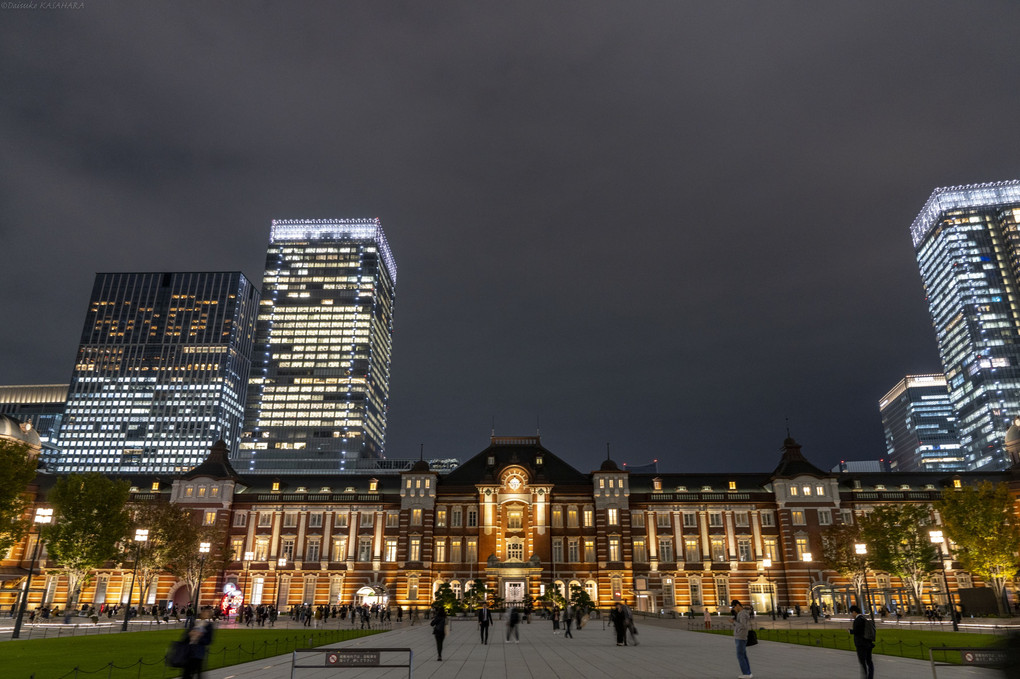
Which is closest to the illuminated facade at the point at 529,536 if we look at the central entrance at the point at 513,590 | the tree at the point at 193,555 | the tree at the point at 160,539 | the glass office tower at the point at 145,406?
the central entrance at the point at 513,590

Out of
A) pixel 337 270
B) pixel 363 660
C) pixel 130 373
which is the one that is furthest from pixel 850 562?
pixel 130 373

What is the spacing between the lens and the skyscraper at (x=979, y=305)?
169750mm

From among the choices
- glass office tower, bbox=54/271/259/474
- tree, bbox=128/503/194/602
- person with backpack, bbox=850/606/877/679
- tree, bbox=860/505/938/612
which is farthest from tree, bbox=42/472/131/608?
glass office tower, bbox=54/271/259/474

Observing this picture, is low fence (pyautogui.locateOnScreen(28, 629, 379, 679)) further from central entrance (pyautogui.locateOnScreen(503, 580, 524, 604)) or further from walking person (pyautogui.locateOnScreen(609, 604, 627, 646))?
central entrance (pyautogui.locateOnScreen(503, 580, 524, 604))

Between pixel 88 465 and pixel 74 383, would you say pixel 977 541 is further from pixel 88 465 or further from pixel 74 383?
pixel 74 383

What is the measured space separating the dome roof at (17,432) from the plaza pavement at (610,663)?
6275cm

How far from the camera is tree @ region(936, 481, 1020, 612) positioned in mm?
61031

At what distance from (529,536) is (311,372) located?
128 m

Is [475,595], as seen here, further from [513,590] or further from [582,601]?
[582,601]

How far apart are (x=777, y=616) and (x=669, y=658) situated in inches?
1979

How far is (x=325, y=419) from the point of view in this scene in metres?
184

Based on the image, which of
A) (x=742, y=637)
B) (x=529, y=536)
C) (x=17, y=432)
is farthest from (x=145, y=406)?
(x=742, y=637)

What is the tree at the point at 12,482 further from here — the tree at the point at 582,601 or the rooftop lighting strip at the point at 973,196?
the rooftop lighting strip at the point at 973,196

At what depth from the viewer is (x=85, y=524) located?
58.6 meters
